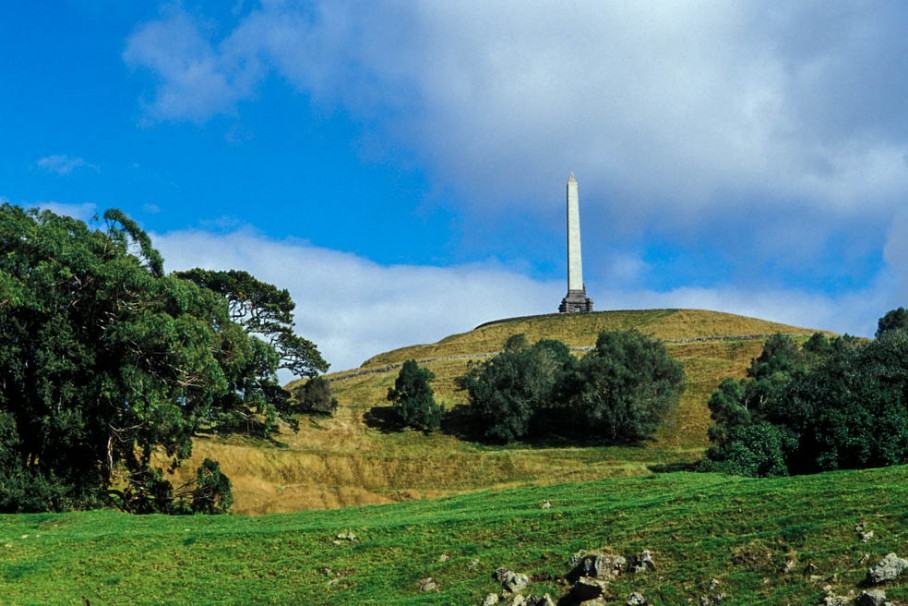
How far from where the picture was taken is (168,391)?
34656 millimetres

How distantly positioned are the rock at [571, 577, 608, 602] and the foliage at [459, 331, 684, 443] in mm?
44247

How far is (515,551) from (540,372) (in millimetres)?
46542

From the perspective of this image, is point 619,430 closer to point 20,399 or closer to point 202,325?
point 202,325

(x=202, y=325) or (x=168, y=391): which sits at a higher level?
(x=202, y=325)

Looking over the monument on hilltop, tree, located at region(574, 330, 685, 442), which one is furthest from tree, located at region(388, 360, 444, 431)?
the monument on hilltop

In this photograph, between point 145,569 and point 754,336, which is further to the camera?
point 754,336

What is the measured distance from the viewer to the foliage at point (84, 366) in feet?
106

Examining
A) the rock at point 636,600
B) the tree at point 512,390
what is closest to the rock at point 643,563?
the rock at point 636,600

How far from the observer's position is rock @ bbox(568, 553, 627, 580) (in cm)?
1627

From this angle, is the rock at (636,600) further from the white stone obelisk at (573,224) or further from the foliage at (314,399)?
the white stone obelisk at (573,224)

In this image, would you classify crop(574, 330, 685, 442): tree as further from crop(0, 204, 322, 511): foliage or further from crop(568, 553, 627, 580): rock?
crop(568, 553, 627, 580): rock

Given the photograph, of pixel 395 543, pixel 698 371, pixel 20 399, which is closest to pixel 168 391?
pixel 20 399

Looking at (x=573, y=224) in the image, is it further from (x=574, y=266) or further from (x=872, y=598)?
(x=872, y=598)

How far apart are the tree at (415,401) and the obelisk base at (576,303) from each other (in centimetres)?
3923
